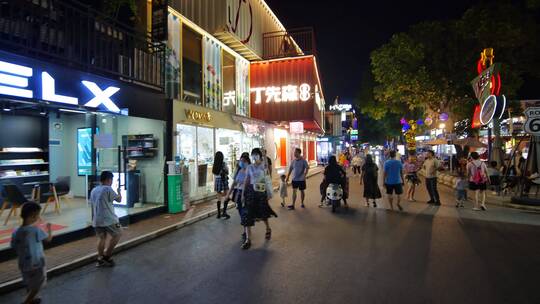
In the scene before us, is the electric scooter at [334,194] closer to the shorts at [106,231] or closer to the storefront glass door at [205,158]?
the storefront glass door at [205,158]

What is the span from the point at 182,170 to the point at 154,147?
123 cm

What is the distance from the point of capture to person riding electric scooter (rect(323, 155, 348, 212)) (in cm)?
1034

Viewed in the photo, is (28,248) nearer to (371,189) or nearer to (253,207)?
(253,207)

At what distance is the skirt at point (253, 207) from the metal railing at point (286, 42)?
12106 millimetres

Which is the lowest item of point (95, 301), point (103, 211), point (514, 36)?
point (95, 301)

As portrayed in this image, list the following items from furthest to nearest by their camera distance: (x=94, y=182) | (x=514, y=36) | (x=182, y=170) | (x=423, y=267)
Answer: (x=514, y=36)
(x=182, y=170)
(x=94, y=182)
(x=423, y=267)

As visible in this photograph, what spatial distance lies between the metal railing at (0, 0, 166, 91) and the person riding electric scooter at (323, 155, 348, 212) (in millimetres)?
5851

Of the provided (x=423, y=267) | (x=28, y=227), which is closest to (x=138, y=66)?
(x=28, y=227)

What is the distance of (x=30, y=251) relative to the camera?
13.4 ft

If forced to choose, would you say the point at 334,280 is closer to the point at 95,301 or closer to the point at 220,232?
the point at 95,301

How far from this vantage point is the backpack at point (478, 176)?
34.6ft

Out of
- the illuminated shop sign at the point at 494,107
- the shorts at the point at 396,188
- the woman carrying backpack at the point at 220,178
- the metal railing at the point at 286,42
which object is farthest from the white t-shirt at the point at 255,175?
the metal railing at the point at 286,42

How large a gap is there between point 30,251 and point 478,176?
11453mm

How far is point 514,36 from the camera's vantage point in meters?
18.0
